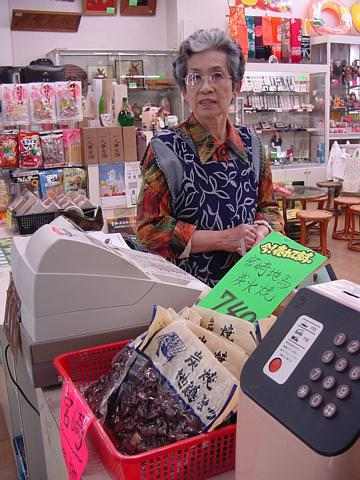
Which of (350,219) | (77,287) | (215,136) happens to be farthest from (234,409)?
(350,219)

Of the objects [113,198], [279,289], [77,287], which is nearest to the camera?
[279,289]

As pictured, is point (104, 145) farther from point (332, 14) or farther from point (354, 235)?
point (332, 14)

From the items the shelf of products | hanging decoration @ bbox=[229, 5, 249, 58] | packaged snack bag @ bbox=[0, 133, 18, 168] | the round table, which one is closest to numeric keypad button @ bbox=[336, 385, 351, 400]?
packaged snack bag @ bbox=[0, 133, 18, 168]

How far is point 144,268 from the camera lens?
1316mm

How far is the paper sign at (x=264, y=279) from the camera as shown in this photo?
3.49 feet

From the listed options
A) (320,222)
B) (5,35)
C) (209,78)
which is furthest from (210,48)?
(5,35)

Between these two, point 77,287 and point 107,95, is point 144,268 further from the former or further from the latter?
point 107,95

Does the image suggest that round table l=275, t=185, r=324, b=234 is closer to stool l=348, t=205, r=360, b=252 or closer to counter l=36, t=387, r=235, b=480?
stool l=348, t=205, r=360, b=252

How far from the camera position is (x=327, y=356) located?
1.94 feet

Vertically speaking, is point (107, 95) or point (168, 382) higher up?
point (107, 95)

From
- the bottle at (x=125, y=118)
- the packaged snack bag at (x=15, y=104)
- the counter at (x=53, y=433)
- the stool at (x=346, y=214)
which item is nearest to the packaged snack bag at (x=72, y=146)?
the packaged snack bag at (x=15, y=104)

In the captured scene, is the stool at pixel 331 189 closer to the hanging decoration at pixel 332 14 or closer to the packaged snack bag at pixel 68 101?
the hanging decoration at pixel 332 14

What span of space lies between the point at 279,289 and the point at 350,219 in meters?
5.86

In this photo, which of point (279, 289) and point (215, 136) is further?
point (215, 136)
